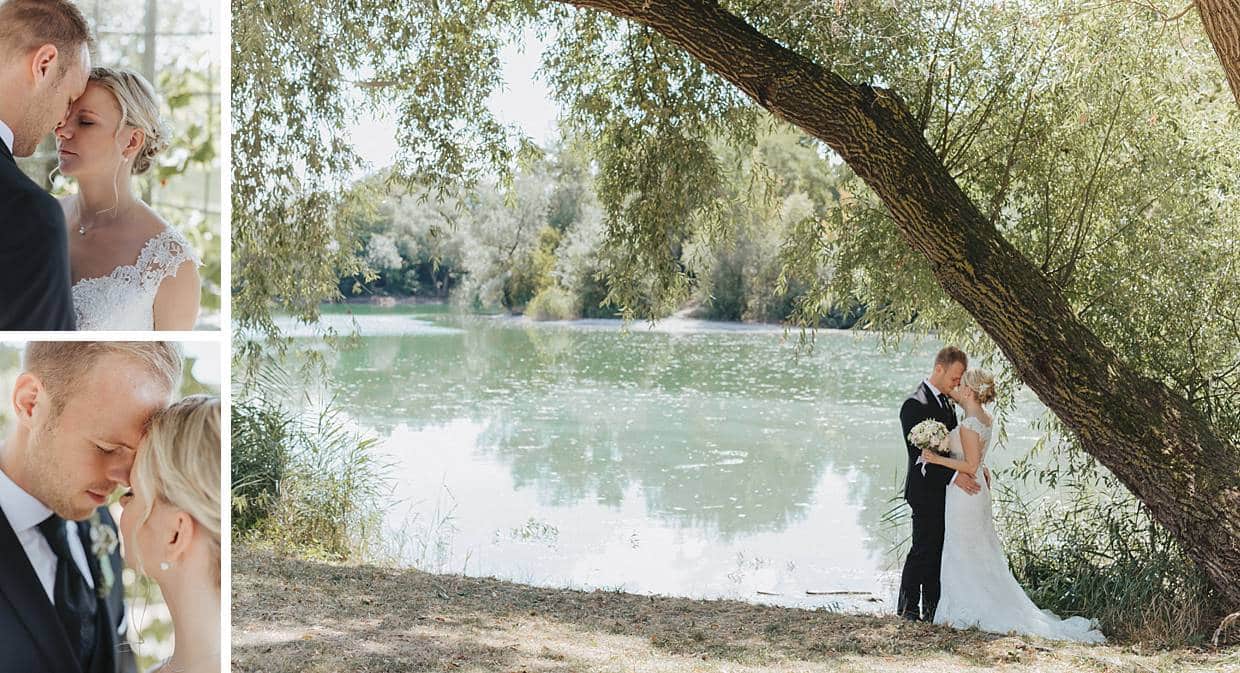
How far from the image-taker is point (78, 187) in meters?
1.69

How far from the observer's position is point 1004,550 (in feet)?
20.9

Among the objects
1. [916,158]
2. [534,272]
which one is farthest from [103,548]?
[534,272]

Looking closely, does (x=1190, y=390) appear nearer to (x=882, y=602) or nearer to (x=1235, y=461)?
(x=1235, y=461)

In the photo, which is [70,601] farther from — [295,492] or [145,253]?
[295,492]

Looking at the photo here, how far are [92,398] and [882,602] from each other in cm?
619

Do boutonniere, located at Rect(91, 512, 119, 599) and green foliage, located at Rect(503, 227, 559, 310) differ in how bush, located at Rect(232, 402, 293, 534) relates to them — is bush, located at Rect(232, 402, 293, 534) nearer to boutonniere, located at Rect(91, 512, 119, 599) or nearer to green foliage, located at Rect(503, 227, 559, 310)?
boutonniere, located at Rect(91, 512, 119, 599)

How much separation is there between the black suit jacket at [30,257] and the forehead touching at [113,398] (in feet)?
0.30

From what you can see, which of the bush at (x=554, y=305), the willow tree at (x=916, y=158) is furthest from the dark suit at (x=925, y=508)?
the bush at (x=554, y=305)

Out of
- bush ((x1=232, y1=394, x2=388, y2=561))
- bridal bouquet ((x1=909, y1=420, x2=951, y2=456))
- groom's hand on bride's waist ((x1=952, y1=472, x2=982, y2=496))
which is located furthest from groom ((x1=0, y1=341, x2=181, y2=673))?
bush ((x1=232, y1=394, x2=388, y2=561))

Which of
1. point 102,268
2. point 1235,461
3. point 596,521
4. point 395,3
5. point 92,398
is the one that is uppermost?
point 395,3

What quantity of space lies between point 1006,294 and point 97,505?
4.30m

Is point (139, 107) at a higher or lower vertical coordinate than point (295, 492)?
higher

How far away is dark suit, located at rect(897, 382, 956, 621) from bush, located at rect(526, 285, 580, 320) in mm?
20367

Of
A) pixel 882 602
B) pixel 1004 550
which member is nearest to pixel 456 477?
pixel 882 602
